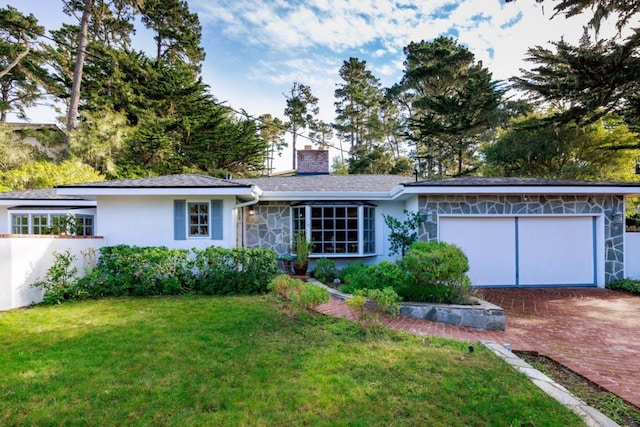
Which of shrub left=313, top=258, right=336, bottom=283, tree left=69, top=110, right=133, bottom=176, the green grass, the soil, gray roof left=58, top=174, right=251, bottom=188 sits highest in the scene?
tree left=69, top=110, right=133, bottom=176

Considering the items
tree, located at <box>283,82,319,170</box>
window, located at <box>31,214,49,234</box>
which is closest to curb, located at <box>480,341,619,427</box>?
window, located at <box>31,214,49,234</box>

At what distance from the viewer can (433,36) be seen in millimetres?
20625

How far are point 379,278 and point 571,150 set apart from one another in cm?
1445

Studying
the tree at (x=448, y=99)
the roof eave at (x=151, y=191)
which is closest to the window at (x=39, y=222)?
the roof eave at (x=151, y=191)

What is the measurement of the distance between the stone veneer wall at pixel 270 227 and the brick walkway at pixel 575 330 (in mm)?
3916

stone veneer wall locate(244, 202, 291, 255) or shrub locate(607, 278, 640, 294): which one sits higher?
stone veneer wall locate(244, 202, 291, 255)

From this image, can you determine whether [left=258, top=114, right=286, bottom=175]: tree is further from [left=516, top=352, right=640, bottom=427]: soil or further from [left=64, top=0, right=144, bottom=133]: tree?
[left=516, top=352, right=640, bottom=427]: soil

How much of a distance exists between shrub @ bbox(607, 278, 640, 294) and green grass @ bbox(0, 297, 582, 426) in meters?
6.95

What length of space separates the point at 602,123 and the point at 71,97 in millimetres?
27173

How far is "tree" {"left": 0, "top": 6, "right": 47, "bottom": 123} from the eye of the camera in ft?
53.5

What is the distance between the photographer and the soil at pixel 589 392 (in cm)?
285

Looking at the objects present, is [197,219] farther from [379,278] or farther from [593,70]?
[593,70]

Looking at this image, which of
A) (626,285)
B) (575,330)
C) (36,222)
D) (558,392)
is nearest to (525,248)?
(626,285)

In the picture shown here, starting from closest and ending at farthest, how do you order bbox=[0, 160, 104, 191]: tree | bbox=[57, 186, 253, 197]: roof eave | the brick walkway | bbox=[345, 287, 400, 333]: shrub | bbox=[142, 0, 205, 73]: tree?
the brick walkway, bbox=[345, 287, 400, 333]: shrub, bbox=[57, 186, 253, 197]: roof eave, bbox=[0, 160, 104, 191]: tree, bbox=[142, 0, 205, 73]: tree
